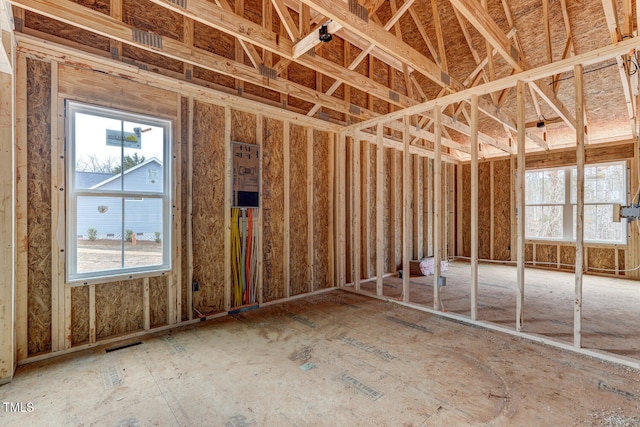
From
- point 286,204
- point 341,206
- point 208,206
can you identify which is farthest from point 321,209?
point 208,206

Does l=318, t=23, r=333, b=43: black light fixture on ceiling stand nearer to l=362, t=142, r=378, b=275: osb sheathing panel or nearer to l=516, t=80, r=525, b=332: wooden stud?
l=516, t=80, r=525, b=332: wooden stud

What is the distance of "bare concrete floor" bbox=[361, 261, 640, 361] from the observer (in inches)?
127

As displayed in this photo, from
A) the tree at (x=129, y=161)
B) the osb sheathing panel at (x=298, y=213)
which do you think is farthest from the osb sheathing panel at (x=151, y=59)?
the osb sheathing panel at (x=298, y=213)

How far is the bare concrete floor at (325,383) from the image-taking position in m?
1.95

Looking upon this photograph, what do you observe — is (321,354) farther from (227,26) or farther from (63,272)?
(227,26)

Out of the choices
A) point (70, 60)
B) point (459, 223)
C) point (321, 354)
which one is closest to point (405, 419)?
point (321, 354)

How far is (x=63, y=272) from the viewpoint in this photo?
283 centimetres

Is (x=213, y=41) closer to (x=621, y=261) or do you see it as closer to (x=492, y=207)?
(x=492, y=207)

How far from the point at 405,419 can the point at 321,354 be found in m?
1.06

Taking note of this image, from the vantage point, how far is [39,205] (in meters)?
2.73


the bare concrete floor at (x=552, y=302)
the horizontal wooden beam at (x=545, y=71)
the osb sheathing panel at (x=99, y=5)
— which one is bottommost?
the bare concrete floor at (x=552, y=302)

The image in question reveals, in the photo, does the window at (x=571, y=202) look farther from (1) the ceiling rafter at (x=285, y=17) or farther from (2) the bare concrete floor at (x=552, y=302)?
(1) the ceiling rafter at (x=285, y=17)

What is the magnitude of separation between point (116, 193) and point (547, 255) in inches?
361

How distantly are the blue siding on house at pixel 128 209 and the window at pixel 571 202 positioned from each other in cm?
866
